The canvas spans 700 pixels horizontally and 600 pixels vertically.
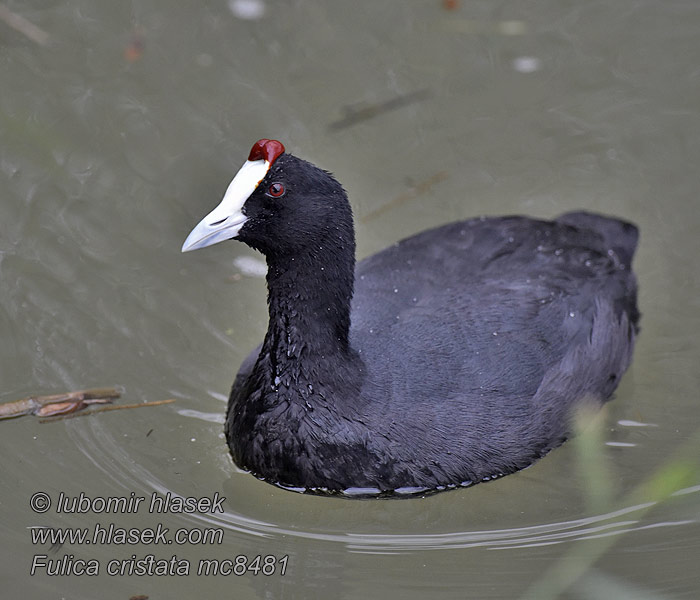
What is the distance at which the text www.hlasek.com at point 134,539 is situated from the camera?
379 cm

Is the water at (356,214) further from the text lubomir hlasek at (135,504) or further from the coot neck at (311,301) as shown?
the coot neck at (311,301)

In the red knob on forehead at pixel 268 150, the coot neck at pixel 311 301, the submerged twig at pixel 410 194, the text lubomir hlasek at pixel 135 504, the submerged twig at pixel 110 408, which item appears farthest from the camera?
the submerged twig at pixel 410 194

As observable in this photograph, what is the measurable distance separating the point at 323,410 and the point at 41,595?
1.11 metres

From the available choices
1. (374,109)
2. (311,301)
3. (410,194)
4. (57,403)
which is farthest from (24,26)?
(311,301)

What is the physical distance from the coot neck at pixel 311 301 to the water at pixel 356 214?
0.54 metres

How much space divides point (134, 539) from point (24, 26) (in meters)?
3.46

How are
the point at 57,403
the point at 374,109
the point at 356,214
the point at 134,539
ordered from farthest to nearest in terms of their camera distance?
the point at 374,109 < the point at 356,214 < the point at 57,403 < the point at 134,539

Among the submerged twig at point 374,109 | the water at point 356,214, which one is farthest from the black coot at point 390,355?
the submerged twig at point 374,109

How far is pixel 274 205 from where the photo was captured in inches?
149

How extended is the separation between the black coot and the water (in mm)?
171

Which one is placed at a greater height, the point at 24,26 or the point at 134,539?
the point at 24,26

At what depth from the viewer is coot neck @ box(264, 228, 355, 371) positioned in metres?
3.89

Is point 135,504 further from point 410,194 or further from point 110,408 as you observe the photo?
point 410,194

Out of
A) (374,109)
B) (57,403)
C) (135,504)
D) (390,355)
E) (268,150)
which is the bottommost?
(135,504)
